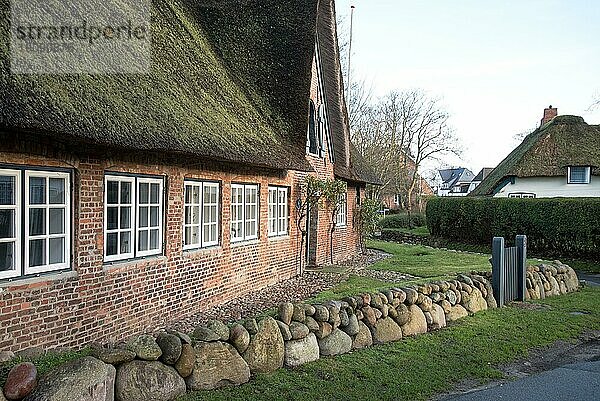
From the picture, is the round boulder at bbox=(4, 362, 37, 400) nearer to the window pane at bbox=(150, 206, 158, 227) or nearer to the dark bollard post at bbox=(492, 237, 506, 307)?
the window pane at bbox=(150, 206, 158, 227)

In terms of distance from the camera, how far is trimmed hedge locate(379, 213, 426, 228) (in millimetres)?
46969

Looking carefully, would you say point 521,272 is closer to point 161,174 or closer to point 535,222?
point 161,174

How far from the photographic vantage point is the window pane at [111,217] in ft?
29.0

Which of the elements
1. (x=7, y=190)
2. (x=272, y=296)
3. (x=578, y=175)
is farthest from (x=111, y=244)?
(x=578, y=175)

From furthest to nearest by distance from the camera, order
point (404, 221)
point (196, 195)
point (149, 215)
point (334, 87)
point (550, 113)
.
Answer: point (404, 221) → point (550, 113) → point (334, 87) → point (196, 195) → point (149, 215)

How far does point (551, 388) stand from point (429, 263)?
1199 cm

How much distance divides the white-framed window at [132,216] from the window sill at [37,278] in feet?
2.98

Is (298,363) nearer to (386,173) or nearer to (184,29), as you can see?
(184,29)

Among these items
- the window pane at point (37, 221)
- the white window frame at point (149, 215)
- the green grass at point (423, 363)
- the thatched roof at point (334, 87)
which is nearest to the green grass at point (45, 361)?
the green grass at point (423, 363)

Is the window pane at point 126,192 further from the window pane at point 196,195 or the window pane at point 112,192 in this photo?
the window pane at point 196,195

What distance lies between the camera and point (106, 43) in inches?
371

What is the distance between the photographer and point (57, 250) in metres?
7.93

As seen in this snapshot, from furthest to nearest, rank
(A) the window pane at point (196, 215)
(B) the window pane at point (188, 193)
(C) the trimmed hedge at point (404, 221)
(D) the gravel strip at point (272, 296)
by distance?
1. (C) the trimmed hedge at point (404, 221)
2. (A) the window pane at point (196, 215)
3. (B) the window pane at point (188, 193)
4. (D) the gravel strip at point (272, 296)

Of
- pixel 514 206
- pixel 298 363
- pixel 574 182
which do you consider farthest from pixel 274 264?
pixel 574 182
